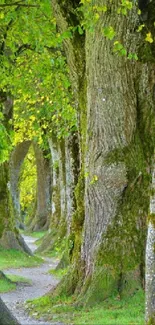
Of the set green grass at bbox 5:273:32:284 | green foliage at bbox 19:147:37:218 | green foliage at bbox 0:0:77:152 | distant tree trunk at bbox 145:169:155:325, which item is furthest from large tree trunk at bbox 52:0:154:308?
green foliage at bbox 19:147:37:218

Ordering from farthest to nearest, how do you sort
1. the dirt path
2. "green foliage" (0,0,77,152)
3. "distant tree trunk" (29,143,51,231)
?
1. "distant tree trunk" (29,143,51,231)
2. "green foliage" (0,0,77,152)
3. the dirt path

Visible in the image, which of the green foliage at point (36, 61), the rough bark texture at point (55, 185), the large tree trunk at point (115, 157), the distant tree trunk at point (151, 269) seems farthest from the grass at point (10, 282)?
the rough bark texture at point (55, 185)

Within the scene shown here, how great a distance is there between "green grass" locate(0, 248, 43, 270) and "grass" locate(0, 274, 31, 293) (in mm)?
2351

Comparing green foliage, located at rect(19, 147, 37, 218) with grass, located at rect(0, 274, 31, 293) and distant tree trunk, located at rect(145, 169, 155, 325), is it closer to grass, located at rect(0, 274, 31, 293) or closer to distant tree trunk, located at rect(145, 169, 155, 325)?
grass, located at rect(0, 274, 31, 293)

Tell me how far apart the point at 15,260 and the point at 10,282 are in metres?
4.58

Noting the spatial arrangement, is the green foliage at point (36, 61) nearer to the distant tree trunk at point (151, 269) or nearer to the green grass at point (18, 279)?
the green grass at point (18, 279)

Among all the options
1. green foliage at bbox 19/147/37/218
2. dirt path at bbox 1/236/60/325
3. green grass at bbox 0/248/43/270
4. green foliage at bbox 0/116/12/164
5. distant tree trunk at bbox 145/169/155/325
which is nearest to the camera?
green foliage at bbox 0/116/12/164

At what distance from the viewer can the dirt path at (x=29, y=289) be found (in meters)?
11.3

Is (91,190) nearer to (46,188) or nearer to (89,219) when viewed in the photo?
(89,219)

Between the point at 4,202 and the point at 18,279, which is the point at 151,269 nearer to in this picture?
the point at 18,279

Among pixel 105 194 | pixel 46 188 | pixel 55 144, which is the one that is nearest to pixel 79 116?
pixel 105 194

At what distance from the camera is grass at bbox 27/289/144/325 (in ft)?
32.7

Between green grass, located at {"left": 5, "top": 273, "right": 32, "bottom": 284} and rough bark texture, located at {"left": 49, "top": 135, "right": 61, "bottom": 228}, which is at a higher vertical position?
rough bark texture, located at {"left": 49, "top": 135, "right": 61, "bottom": 228}

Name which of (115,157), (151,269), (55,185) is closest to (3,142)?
(151,269)
